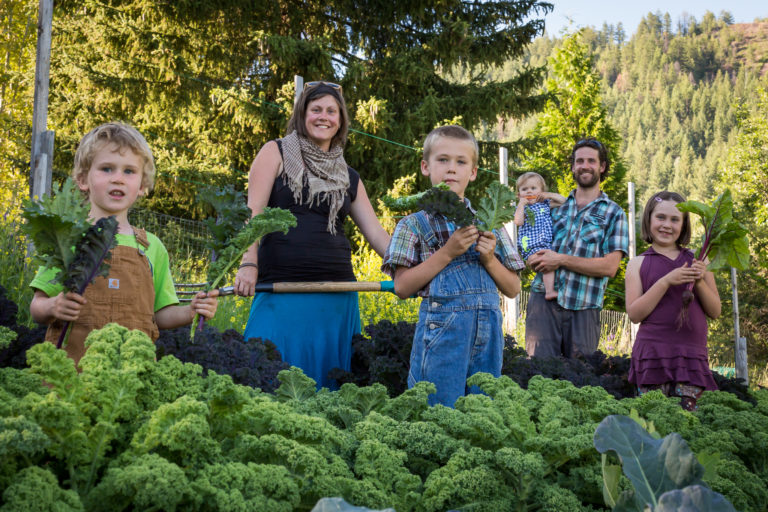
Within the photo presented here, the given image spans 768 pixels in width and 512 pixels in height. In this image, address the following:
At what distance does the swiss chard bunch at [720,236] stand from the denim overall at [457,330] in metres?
1.20

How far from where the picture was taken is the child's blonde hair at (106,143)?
2.30 m

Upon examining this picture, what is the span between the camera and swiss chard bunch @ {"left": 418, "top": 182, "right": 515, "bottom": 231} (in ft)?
7.84

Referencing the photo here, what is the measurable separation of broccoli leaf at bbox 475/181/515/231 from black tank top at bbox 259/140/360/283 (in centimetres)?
117

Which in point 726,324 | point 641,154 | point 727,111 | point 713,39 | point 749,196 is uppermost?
point 713,39

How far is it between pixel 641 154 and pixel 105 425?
140418 mm

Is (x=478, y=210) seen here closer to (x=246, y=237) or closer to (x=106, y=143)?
(x=246, y=237)

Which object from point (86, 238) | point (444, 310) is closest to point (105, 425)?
point (86, 238)

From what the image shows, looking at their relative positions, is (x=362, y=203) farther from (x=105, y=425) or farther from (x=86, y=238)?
(x=105, y=425)

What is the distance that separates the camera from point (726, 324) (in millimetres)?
27016

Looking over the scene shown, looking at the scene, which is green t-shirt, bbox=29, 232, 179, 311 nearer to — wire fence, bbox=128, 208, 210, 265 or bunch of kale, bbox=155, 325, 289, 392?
bunch of kale, bbox=155, 325, 289, 392

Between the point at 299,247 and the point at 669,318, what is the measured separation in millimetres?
2077

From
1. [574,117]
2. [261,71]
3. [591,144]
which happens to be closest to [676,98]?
[574,117]

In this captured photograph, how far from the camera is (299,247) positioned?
3.46 m

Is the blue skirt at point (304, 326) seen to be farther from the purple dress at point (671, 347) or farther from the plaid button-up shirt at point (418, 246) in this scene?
the purple dress at point (671, 347)
